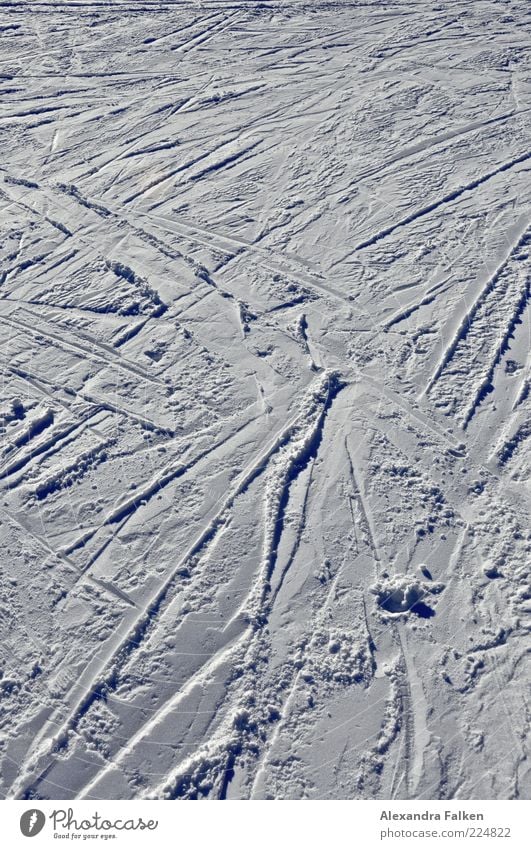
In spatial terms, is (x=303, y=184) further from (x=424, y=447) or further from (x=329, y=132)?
(x=424, y=447)
